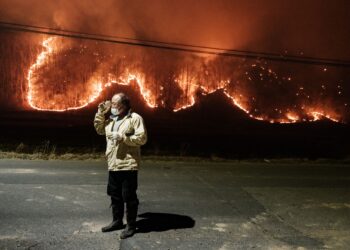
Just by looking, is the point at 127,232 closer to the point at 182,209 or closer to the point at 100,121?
the point at 100,121

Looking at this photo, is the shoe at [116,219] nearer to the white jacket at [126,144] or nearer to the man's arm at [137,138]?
the white jacket at [126,144]

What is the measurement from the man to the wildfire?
51305 mm

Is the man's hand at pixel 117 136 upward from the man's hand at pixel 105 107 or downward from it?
downward

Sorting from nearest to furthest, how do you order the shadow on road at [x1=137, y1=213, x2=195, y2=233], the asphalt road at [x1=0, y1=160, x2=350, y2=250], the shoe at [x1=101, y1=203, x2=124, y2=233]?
the asphalt road at [x1=0, y1=160, x2=350, y2=250]
the shoe at [x1=101, y1=203, x2=124, y2=233]
the shadow on road at [x1=137, y1=213, x2=195, y2=233]

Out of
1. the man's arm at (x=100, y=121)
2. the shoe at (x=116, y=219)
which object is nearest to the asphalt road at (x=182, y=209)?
the shoe at (x=116, y=219)

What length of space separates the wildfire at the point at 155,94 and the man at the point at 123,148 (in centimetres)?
5130

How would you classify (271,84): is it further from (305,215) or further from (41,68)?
(305,215)

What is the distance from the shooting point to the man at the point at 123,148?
5.53m

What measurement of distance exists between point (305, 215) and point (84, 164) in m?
7.24

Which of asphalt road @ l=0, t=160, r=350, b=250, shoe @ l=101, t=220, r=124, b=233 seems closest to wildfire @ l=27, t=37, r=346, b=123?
asphalt road @ l=0, t=160, r=350, b=250

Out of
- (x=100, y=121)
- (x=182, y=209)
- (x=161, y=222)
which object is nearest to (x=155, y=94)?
(x=182, y=209)

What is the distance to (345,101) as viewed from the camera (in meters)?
70.2

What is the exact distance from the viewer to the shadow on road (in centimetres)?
624

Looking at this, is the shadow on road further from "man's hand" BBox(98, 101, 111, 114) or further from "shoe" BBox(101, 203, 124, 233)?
"man's hand" BBox(98, 101, 111, 114)
